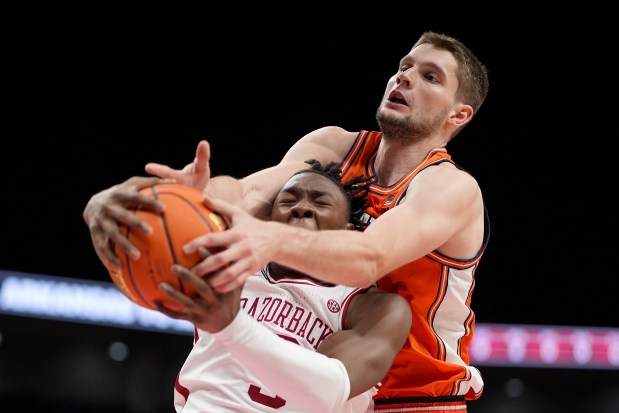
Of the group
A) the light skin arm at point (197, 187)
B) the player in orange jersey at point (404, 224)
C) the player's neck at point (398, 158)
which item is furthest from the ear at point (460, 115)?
the light skin arm at point (197, 187)

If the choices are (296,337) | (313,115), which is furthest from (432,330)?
(313,115)

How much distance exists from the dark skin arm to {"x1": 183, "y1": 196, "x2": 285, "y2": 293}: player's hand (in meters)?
0.04

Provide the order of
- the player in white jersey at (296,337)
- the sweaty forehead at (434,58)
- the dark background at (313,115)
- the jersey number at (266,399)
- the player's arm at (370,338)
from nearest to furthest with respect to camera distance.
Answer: the player in white jersey at (296,337) → the player's arm at (370,338) → the jersey number at (266,399) → the sweaty forehead at (434,58) → the dark background at (313,115)

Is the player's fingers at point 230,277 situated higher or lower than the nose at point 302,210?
higher

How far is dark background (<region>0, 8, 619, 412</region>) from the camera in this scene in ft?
33.3

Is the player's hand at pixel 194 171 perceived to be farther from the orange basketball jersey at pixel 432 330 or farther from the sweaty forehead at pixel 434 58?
the sweaty forehead at pixel 434 58

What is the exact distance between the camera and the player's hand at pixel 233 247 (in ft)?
6.72

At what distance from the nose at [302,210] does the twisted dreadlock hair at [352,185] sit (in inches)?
10.1

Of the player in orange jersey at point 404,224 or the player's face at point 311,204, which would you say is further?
the player's face at point 311,204

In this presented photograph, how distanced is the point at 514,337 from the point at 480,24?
3.85 m

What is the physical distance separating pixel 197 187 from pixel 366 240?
590 millimetres

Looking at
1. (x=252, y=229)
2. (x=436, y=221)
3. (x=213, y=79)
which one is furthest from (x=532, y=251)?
(x=252, y=229)

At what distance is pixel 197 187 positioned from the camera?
2.74 m

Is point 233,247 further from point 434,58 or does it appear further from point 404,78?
point 434,58
